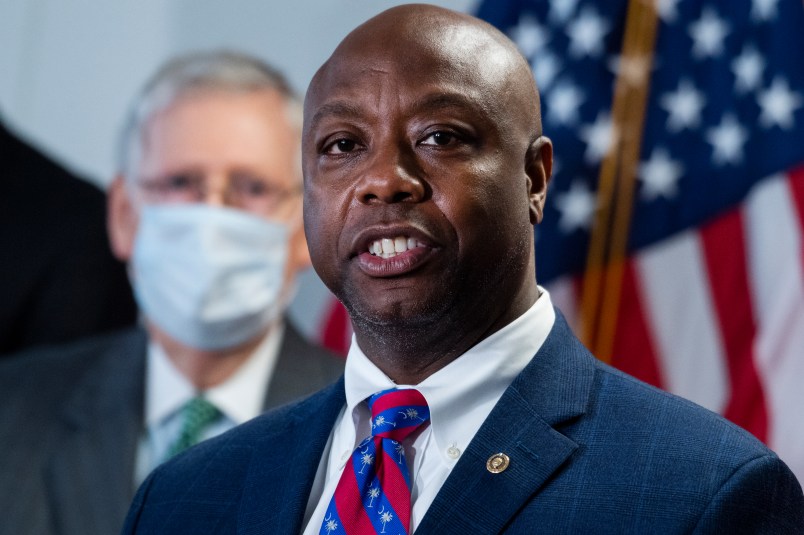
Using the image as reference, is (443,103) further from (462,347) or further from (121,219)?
(121,219)

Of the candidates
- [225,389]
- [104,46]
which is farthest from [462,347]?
[104,46]

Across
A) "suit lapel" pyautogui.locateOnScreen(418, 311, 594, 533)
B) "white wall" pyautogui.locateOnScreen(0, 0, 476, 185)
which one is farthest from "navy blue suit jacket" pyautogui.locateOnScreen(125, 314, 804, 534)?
"white wall" pyautogui.locateOnScreen(0, 0, 476, 185)

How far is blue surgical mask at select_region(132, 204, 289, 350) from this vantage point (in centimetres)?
364

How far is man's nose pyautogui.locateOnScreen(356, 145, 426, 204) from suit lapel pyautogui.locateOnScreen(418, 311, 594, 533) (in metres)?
0.32

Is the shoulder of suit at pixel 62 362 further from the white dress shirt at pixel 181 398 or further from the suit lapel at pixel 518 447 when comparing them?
the suit lapel at pixel 518 447

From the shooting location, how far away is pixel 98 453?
348 centimetres

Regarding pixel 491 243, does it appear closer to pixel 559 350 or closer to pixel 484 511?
pixel 559 350

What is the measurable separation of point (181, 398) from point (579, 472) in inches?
88.5

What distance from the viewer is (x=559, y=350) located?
175 cm

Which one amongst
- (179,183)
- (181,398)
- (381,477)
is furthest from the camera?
(179,183)

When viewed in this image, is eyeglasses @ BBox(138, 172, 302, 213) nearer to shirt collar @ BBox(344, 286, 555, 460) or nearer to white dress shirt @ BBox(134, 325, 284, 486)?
white dress shirt @ BBox(134, 325, 284, 486)

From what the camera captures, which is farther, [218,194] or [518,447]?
[218,194]

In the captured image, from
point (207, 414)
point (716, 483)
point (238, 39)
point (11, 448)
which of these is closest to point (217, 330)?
point (207, 414)

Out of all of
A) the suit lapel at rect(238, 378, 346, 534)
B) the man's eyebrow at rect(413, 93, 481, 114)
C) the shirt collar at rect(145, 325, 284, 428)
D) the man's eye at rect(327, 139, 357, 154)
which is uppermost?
the man's eyebrow at rect(413, 93, 481, 114)
